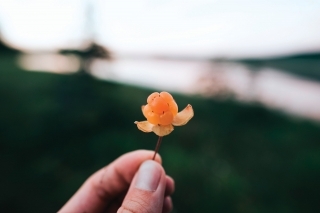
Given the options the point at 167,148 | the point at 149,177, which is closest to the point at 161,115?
the point at 149,177

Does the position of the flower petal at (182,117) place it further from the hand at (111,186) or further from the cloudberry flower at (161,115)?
the hand at (111,186)

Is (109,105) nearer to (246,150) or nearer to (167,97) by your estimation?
(246,150)

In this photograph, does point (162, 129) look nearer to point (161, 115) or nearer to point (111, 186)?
point (161, 115)

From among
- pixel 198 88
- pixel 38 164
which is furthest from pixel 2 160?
pixel 198 88

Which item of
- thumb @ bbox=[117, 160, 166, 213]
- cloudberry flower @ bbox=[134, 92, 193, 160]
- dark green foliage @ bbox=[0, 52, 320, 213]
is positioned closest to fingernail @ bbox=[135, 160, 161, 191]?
thumb @ bbox=[117, 160, 166, 213]

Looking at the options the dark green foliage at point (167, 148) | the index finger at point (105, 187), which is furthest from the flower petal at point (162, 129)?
the dark green foliage at point (167, 148)

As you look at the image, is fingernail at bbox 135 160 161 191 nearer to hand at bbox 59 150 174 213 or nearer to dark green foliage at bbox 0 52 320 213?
hand at bbox 59 150 174 213
